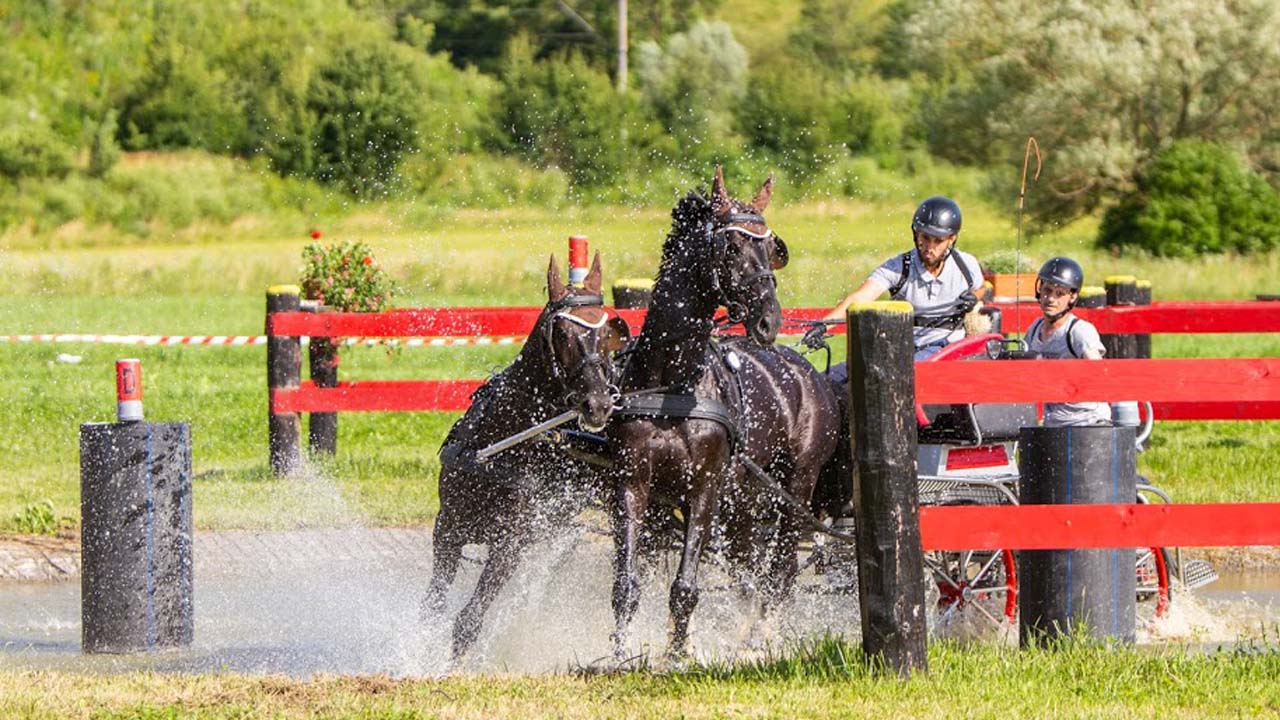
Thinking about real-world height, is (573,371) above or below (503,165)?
below

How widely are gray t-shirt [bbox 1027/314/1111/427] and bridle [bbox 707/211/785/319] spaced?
81.3 inches

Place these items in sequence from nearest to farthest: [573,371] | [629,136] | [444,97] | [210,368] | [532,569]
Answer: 1. [573,371]
2. [532,569]
3. [210,368]
4. [629,136]
5. [444,97]

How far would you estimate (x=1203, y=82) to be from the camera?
1592 inches

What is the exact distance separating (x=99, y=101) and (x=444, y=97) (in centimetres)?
899

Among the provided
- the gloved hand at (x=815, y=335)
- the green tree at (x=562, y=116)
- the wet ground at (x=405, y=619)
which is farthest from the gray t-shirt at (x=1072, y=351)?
the green tree at (x=562, y=116)

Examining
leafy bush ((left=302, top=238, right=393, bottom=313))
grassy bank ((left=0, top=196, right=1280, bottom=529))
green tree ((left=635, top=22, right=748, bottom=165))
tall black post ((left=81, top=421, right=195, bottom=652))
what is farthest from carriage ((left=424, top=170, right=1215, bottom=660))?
green tree ((left=635, top=22, right=748, bottom=165))

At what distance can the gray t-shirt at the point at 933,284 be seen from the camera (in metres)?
8.79

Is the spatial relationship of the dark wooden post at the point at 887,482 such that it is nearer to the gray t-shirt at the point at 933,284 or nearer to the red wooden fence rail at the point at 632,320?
the gray t-shirt at the point at 933,284

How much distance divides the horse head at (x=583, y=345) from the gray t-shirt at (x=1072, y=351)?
2471 mm

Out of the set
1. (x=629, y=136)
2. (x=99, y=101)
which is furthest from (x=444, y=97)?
(x=99, y=101)

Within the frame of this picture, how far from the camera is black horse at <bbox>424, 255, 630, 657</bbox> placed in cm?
738

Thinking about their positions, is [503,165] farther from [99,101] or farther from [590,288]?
[590,288]

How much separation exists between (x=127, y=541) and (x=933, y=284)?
371 centimetres

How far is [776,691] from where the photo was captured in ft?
21.4
